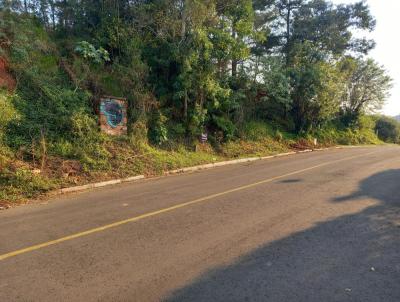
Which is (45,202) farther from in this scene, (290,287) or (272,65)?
(272,65)

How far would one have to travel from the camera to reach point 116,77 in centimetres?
1552

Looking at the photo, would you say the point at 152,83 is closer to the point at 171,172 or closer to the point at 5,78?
the point at 171,172

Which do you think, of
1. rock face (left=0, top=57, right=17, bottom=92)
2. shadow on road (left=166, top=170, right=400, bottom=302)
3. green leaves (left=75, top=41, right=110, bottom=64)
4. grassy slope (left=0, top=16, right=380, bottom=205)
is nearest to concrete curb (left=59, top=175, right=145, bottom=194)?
grassy slope (left=0, top=16, right=380, bottom=205)

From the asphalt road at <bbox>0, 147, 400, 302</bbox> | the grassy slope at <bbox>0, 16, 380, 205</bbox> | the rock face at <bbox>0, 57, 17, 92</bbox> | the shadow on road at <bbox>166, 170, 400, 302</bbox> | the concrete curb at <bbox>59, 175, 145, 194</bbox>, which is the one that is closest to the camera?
the shadow on road at <bbox>166, 170, 400, 302</bbox>

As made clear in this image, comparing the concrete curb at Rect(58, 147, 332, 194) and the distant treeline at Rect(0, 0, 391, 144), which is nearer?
the concrete curb at Rect(58, 147, 332, 194)

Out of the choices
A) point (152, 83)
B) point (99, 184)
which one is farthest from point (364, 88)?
point (99, 184)

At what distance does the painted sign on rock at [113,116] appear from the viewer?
42.5 ft

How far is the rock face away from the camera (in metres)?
11.8

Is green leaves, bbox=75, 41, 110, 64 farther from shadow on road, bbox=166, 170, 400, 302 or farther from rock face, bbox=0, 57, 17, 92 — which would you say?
shadow on road, bbox=166, 170, 400, 302

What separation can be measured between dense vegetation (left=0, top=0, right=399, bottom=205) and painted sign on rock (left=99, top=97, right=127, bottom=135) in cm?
42

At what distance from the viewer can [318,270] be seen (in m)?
4.18

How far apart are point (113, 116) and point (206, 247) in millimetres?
9678

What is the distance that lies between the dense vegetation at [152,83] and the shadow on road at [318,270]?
6708 millimetres

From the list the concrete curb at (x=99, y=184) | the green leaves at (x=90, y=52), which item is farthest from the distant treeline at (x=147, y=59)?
the concrete curb at (x=99, y=184)
